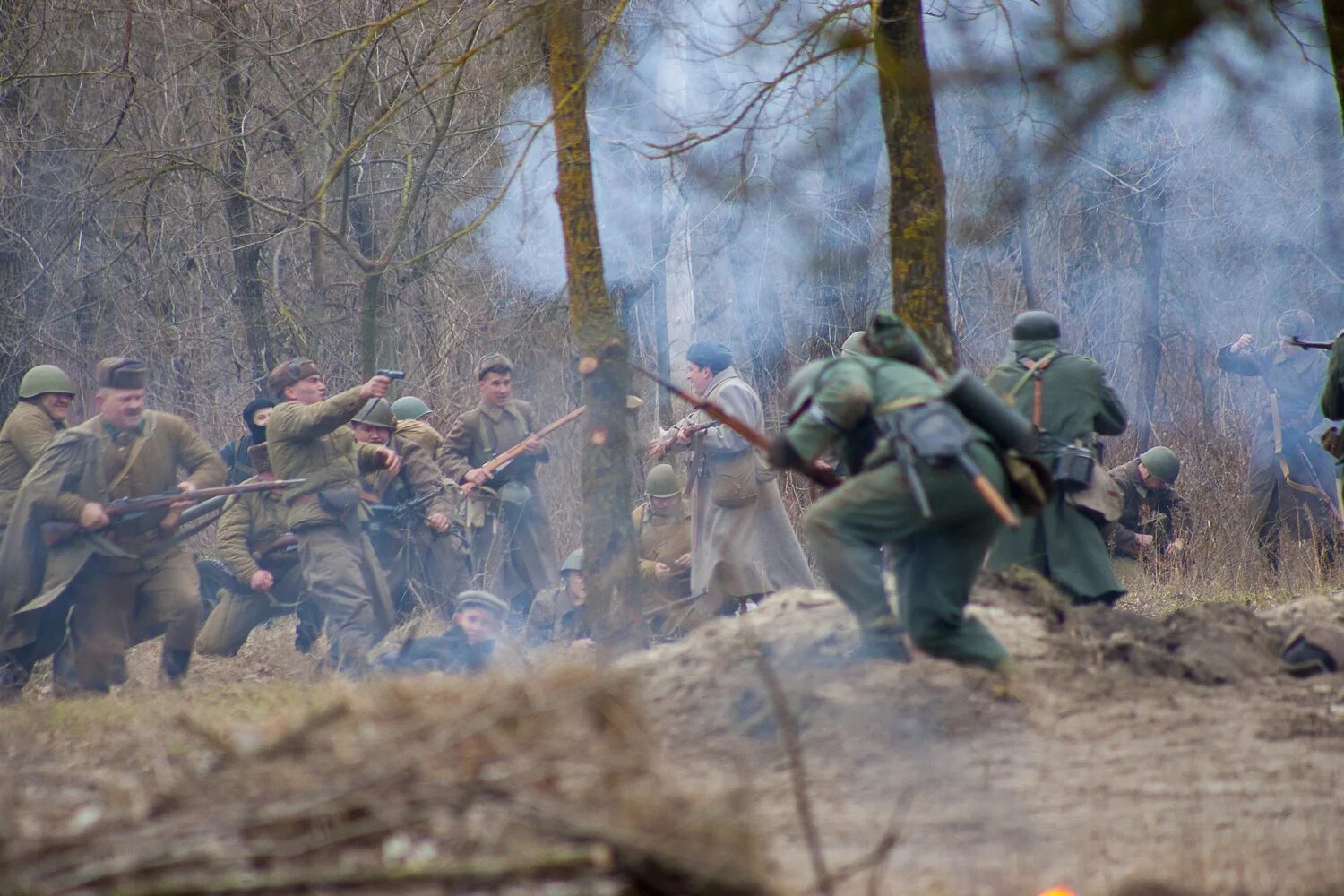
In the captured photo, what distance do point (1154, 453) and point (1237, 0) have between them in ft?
11.4

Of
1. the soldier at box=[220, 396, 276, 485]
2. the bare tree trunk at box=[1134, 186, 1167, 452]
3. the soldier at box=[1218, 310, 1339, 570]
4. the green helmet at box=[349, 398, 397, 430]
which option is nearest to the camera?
the soldier at box=[220, 396, 276, 485]

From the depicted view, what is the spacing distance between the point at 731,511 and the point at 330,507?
2.56m

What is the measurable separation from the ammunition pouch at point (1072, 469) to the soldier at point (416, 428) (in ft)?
16.0

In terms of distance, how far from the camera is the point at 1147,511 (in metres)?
11.2

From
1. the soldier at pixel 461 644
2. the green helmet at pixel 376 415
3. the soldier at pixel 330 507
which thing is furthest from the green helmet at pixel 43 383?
the soldier at pixel 461 644

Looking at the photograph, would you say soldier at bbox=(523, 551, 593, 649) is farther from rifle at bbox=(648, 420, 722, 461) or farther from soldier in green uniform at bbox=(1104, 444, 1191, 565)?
soldier in green uniform at bbox=(1104, 444, 1191, 565)

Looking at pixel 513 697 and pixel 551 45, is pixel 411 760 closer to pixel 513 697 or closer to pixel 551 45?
pixel 513 697

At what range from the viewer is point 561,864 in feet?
10.2

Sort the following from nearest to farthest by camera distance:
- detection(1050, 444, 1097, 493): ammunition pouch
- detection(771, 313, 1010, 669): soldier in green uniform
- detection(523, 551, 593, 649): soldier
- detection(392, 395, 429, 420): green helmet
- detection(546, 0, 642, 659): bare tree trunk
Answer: detection(771, 313, 1010, 669): soldier in green uniform
detection(1050, 444, 1097, 493): ammunition pouch
detection(546, 0, 642, 659): bare tree trunk
detection(523, 551, 593, 649): soldier
detection(392, 395, 429, 420): green helmet

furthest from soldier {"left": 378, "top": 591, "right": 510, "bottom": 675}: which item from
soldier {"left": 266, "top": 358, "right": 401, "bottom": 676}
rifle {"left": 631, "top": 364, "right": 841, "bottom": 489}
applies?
rifle {"left": 631, "top": 364, "right": 841, "bottom": 489}

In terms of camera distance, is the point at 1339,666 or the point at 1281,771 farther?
the point at 1339,666

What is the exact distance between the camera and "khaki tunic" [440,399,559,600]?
35.7 feet

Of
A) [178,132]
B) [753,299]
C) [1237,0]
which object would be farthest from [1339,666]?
[178,132]

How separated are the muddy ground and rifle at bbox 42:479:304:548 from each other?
A: 974 mm
